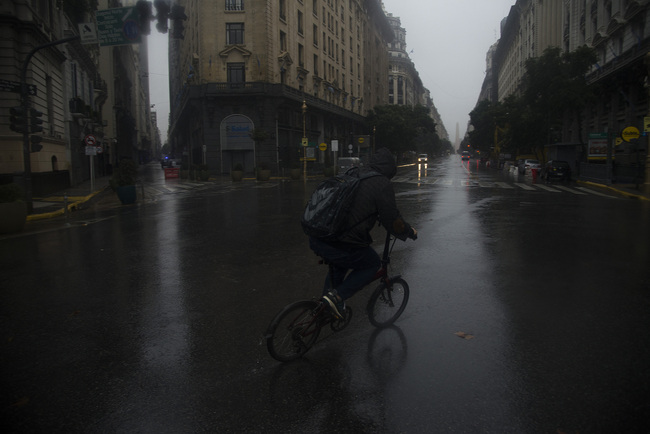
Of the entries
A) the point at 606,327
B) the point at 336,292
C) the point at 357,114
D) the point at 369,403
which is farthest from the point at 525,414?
the point at 357,114

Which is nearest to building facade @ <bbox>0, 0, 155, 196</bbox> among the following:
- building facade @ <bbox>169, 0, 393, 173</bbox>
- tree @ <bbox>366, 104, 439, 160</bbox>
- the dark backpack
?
building facade @ <bbox>169, 0, 393, 173</bbox>

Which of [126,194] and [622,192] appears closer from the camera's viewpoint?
[126,194]

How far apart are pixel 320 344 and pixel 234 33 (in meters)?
43.9

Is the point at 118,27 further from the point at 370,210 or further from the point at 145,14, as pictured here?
the point at 370,210

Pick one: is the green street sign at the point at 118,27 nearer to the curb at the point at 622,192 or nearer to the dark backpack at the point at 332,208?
the dark backpack at the point at 332,208

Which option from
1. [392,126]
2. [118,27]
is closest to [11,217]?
[118,27]

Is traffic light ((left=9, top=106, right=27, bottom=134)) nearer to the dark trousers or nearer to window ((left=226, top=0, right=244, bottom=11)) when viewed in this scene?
the dark trousers

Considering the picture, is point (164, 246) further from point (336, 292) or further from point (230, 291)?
point (336, 292)

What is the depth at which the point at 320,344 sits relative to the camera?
4.52m

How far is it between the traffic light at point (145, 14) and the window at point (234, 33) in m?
32.1

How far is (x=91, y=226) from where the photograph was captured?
13016mm

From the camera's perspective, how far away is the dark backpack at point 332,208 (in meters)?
3.88

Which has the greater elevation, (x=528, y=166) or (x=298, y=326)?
(x=528, y=166)

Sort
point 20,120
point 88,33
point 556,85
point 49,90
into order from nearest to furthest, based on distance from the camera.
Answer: point 20,120, point 88,33, point 49,90, point 556,85
